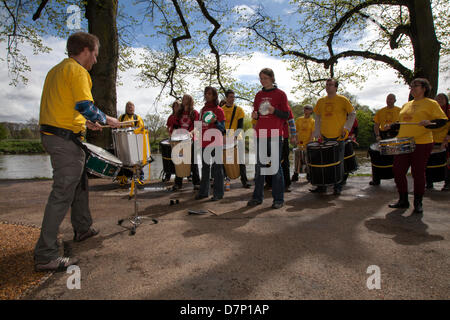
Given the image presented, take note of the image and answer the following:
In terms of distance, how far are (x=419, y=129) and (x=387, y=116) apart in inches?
147

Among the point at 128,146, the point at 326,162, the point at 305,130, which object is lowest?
the point at 326,162

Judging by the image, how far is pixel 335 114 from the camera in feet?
18.1

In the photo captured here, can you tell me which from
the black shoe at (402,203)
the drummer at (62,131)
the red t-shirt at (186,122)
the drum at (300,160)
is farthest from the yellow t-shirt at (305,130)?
the drummer at (62,131)

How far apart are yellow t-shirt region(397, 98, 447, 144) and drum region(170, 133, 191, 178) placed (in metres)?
4.20

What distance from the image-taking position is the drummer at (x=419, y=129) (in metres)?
4.20

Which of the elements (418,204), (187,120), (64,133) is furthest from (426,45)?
(64,133)

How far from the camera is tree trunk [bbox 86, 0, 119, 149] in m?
9.05

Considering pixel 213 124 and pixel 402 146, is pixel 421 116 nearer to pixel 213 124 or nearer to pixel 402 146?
pixel 402 146

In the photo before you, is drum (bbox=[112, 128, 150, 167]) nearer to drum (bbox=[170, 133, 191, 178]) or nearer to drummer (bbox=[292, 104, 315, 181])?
drum (bbox=[170, 133, 191, 178])

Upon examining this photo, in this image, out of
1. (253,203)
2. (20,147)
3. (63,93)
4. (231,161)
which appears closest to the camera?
(63,93)

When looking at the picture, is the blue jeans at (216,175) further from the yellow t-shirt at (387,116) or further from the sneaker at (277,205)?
the yellow t-shirt at (387,116)

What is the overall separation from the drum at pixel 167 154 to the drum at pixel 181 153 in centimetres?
56

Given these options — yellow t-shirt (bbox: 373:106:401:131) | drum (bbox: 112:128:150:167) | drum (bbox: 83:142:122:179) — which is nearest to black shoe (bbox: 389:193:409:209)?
yellow t-shirt (bbox: 373:106:401:131)

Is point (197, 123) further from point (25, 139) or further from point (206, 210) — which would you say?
point (25, 139)
